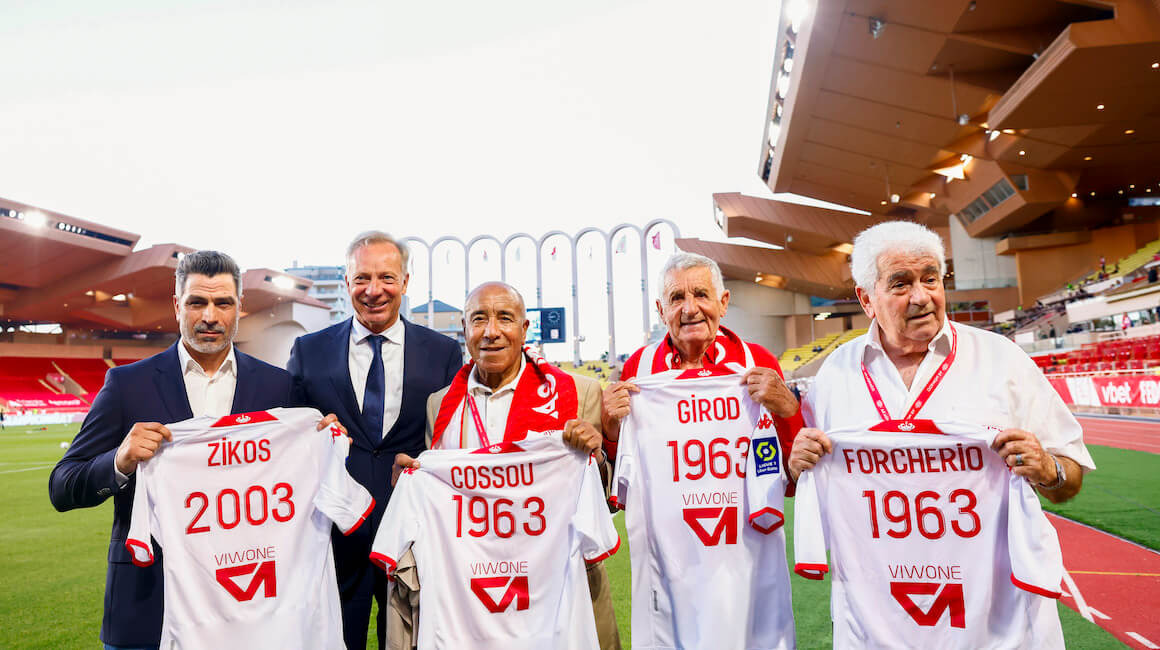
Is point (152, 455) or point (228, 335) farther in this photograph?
point (228, 335)

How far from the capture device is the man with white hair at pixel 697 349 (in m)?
2.45

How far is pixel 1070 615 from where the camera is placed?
12.3ft

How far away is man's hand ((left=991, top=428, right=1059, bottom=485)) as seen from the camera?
1982 millimetres

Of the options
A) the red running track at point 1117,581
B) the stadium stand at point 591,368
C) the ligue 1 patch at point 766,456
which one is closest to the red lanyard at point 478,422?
the ligue 1 patch at point 766,456

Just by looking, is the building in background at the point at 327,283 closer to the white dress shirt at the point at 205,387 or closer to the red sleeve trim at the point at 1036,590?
the white dress shirt at the point at 205,387

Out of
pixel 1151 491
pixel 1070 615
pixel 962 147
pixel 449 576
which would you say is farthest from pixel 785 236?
pixel 449 576

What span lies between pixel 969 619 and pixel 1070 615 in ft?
8.05

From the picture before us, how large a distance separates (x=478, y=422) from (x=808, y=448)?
50.5 inches

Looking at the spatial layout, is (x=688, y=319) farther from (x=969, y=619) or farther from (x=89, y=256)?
(x=89, y=256)

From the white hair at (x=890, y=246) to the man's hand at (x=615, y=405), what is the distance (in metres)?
1.00

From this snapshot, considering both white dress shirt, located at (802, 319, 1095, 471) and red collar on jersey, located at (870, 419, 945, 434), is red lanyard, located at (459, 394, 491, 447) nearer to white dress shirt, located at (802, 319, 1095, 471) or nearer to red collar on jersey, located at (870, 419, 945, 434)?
white dress shirt, located at (802, 319, 1095, 471)

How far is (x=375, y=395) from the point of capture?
282 cm

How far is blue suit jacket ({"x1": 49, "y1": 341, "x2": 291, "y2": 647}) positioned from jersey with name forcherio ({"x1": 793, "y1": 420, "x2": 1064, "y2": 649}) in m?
2.35

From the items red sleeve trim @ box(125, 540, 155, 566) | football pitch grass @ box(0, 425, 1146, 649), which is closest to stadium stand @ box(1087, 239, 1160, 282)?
football pitch grass @ box(0, 425, 1146, 649)
